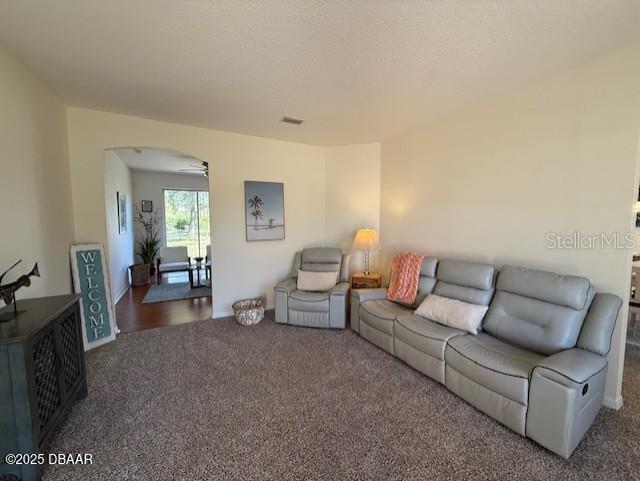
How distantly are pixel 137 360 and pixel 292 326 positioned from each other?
1695 millimetres

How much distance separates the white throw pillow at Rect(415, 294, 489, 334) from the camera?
243cm

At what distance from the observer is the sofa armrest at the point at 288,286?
12.2ft

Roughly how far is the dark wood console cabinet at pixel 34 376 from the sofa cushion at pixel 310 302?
214cm

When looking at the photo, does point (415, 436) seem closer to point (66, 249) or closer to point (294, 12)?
point (294, 12)

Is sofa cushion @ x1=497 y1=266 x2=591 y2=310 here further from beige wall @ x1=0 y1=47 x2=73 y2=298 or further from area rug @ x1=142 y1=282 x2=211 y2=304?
area rug @ x1=142 y1=282 x2=211 y2=304

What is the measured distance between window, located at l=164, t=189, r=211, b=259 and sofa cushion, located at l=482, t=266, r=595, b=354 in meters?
6.64

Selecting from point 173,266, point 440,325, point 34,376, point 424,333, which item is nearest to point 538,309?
point 440,325

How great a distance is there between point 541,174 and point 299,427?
111 inches

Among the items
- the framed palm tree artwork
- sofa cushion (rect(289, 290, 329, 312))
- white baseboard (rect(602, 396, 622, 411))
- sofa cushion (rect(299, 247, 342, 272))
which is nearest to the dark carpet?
white baseboard (rect(602, 396, 622, 411))

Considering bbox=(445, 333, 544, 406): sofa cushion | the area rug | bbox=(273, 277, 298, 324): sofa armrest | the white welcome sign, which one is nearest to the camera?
bbox=(445, 333, 544, 406): sofa cushion

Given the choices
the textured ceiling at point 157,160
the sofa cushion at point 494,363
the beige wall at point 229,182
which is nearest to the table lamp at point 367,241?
the beige wall at point 229,182

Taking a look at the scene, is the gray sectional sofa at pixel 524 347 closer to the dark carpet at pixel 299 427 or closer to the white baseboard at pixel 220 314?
the dark carpet at pixel 299 427

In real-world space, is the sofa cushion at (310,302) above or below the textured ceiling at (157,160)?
below

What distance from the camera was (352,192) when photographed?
4.49 metres
